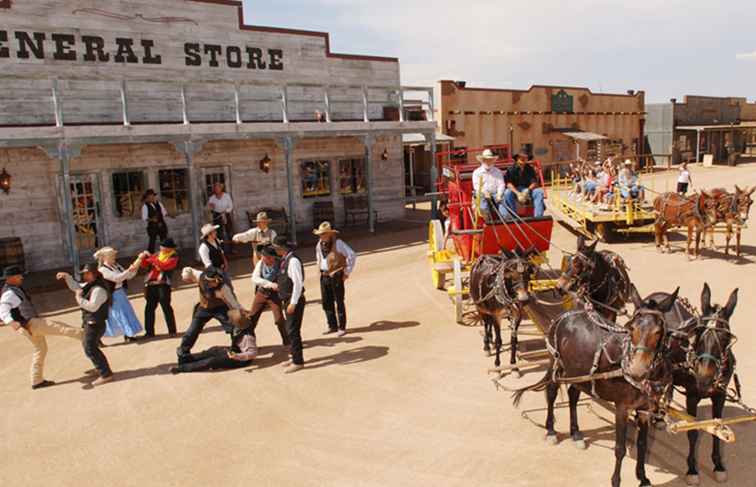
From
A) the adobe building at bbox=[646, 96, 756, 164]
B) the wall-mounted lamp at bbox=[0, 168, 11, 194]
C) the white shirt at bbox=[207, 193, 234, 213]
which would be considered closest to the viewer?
the wall-mounted lamp at bbox=[0, 168, 11, 194]

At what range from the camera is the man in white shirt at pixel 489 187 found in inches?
400

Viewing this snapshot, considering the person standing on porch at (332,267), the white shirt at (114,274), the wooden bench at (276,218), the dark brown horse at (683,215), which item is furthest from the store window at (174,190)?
the dark brown horse at (683,215)

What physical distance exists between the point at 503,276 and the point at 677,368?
9.21 ft

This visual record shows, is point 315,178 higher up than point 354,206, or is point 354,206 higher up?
point 315,178

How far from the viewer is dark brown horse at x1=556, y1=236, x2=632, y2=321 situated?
7230 millimetres

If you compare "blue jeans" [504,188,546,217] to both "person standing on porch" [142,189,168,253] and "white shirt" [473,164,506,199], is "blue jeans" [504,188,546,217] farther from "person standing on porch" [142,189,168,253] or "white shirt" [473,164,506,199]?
"person standing on porch" [142,189,168,253]

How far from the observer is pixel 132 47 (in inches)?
665

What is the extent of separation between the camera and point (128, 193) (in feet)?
55.2

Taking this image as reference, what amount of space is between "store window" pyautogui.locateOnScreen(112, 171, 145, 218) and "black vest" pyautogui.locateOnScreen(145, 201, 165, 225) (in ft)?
8.63

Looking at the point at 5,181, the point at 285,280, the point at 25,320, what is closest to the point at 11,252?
the point at 5,181

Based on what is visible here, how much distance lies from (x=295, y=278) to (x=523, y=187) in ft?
16.0

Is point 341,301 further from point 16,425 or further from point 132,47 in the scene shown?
point 132,47

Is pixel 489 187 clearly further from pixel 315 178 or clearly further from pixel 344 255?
pixel 315 178

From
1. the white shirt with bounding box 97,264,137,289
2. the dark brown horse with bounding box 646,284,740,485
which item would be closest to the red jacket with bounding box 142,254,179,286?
the white shirt with bounding box 97,264,137,289
